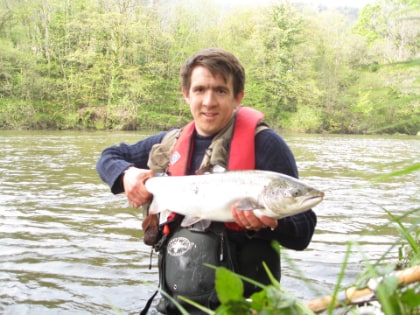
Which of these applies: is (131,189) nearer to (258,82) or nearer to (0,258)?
(0,258)

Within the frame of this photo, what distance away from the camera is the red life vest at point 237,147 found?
10.3 ft

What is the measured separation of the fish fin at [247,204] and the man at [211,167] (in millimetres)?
88

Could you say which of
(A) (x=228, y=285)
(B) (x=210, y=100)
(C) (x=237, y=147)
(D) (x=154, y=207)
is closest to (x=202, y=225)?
(D) (x=154, y=207)

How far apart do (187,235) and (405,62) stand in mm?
1953

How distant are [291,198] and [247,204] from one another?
0.90ft

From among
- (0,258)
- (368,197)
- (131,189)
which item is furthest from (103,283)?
(368,197)

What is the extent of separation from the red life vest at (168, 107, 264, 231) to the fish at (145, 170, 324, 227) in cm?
30

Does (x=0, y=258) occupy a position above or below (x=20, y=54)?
below

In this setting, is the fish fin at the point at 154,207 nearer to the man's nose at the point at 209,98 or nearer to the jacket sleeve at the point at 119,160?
the jacket sleeve at the point at 119,160

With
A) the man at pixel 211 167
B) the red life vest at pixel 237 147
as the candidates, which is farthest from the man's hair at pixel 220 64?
the red life vest at pixel 237 147

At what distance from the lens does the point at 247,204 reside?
2.67 metres

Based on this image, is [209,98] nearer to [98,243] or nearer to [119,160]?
[119,160]

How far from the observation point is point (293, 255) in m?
5.71

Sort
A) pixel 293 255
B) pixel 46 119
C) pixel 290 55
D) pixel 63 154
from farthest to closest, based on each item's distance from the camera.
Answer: pixel 290 55, pixel 46 119, pixel 63 154, pixel 293 255
